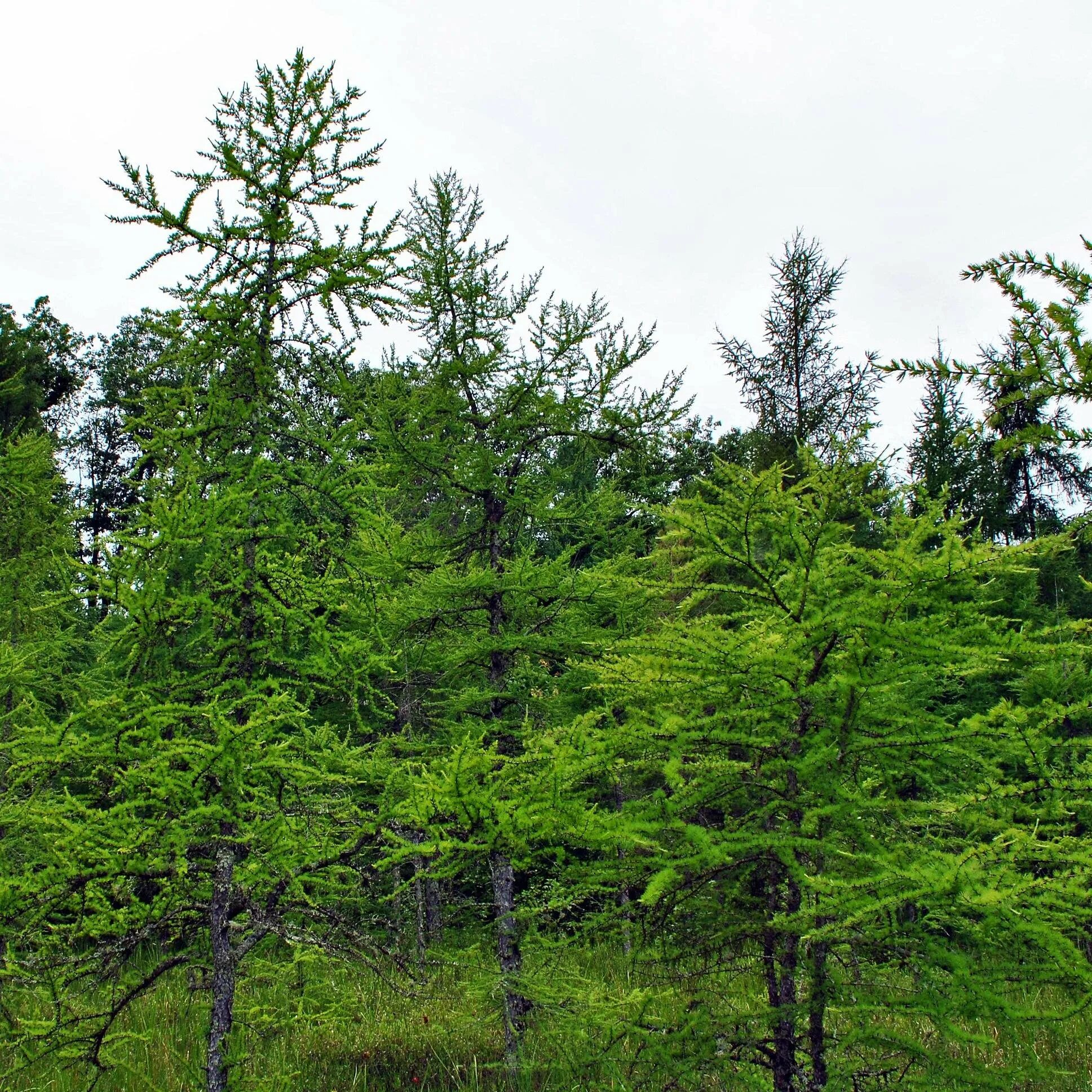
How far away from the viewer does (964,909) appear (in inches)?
148

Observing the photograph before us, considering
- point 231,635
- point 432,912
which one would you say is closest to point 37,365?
point 432,912

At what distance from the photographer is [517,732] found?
813 centimetres

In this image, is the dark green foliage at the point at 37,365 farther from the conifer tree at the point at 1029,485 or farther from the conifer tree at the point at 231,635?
the conifer tree at the point at 1029,485

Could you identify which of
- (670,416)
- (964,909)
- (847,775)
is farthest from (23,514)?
(964,909)

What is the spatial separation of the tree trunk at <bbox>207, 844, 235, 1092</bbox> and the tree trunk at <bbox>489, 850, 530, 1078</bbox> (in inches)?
93.8

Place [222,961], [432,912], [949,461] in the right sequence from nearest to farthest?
1. [222,961]
2. [432,912]
3. [949,461]

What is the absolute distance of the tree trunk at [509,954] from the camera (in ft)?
→ 23.9

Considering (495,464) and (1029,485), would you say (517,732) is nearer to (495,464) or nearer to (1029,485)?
(495,464)

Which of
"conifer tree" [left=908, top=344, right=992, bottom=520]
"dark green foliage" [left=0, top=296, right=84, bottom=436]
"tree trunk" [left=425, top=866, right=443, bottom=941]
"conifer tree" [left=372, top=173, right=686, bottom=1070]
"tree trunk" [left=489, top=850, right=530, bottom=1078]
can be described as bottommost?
"tree trunk" [left=425, top=866, right=443, bottom=941]

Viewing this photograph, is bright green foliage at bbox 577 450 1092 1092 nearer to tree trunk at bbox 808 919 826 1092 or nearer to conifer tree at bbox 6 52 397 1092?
tree trunk at bbox 808 919 826 1092

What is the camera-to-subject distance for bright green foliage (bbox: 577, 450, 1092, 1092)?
376 centimetres

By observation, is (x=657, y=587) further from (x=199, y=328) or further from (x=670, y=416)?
(x=670, y=416)

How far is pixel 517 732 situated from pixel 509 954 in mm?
2090

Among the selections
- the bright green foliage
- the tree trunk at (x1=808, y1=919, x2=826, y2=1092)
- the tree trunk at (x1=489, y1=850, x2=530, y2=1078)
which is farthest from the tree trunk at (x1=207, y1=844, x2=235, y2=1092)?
the tree trunk at (x1=808, y1=919, x2=826, y2=1092)
